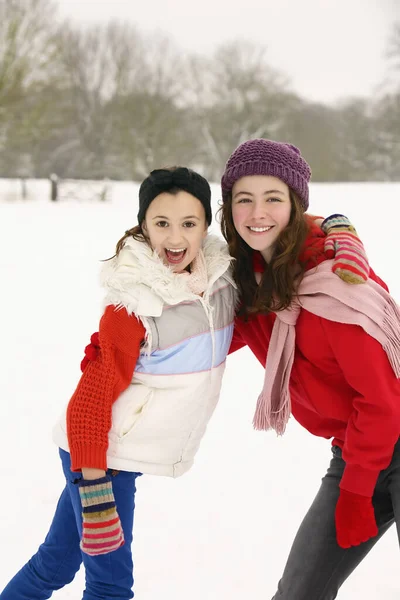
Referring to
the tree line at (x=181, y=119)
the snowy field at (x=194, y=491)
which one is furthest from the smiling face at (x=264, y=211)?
the tree line at (x=181, y=119)

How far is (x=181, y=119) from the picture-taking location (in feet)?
86.4

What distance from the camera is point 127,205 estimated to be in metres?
14.7

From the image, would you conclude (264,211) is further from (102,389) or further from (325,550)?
(325,550)

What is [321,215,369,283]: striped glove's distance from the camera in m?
1.46

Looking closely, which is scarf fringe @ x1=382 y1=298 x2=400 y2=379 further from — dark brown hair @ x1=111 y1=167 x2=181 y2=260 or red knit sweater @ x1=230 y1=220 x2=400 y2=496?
dark brown hair @ x1=111 y1=167 x2=181 y2=260

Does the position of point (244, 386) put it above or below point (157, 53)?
below

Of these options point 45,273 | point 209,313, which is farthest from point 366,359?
point 45,273

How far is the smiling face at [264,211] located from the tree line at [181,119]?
77.9 feet

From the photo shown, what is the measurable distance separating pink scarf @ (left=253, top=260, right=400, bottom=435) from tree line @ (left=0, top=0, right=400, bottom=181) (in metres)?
23.8

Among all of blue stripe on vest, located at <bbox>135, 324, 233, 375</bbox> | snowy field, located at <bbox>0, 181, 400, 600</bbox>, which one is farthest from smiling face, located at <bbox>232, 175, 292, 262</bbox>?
snowy field, located at <bbox>0, 181, 400, 600</bbox>

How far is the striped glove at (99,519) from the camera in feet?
4.71

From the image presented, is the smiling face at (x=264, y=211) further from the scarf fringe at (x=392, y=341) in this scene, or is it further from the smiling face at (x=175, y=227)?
the scarf fringe at (x=392, y=341)

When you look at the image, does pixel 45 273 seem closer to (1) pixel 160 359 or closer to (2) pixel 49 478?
(2) pixel 49 478

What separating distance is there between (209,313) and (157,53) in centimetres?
2827
